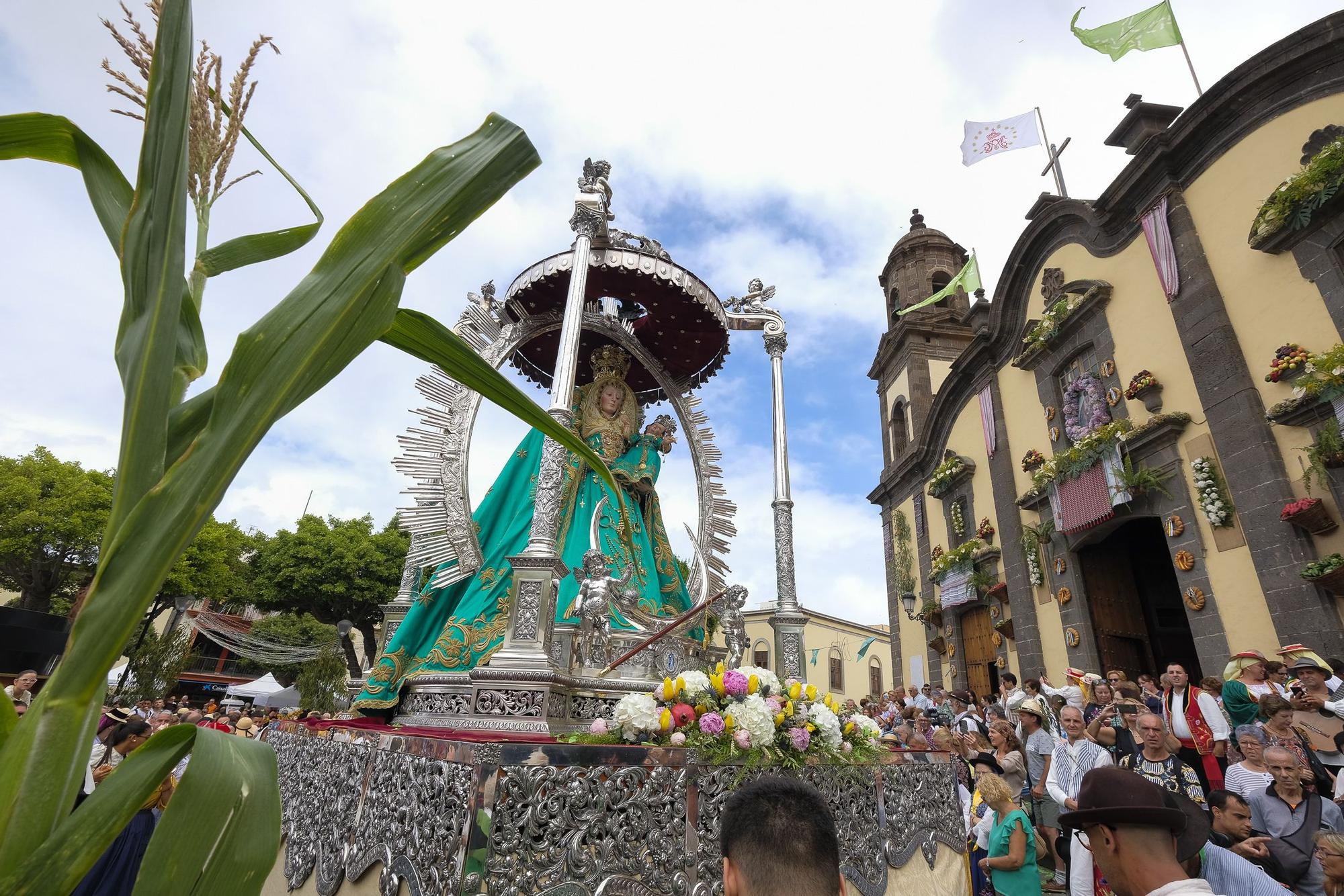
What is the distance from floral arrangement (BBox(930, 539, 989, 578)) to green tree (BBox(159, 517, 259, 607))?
25.0m

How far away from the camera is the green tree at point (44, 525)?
2138 cm

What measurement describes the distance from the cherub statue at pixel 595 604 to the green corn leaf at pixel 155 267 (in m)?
3.86

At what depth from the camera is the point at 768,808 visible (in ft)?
6.16

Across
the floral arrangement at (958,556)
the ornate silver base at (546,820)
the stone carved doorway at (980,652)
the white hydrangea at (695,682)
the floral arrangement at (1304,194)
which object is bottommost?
the ornate silver base at (546,820)

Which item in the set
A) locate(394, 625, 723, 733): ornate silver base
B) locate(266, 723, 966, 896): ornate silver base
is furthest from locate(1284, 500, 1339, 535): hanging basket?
locate(394, 625, 723, 733): ornate silver base

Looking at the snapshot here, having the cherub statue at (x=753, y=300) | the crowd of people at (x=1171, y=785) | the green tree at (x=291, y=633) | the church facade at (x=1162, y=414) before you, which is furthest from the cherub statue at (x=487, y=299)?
the green tree at (x=291, y=633)

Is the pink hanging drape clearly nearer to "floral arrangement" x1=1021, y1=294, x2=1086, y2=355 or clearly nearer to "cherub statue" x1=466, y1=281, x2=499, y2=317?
"floral arrangement" x1=1021, y1=294, x2=1086, y2=355

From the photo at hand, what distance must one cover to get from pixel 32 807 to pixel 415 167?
1031mm

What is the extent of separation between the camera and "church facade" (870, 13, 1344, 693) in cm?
933

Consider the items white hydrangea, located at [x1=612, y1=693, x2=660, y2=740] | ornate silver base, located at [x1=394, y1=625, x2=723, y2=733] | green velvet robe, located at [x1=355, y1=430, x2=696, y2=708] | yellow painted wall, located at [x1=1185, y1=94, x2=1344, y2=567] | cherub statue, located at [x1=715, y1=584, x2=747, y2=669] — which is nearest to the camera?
white hydrangea, located at [x1=612, y1=693, x2=660, y2=740]

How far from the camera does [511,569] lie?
215 inches

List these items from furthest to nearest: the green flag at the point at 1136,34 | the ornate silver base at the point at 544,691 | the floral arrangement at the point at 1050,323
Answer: the floral arrangement at the point at 1050,323 → the green flag at the point at 1136,34 → the ornate silver base at the point at 544,691

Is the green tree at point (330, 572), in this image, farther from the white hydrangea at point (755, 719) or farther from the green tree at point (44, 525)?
the white hydrangea at point (755, 719)

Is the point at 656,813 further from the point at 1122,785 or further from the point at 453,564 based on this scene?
the point at 453,564
